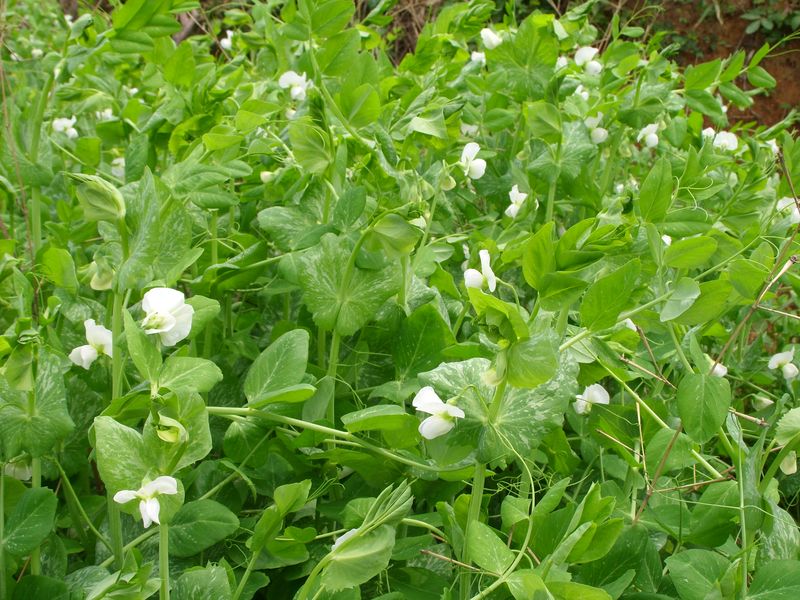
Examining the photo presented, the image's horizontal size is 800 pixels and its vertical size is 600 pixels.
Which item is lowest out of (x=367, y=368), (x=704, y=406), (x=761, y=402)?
(x=761, y=402)

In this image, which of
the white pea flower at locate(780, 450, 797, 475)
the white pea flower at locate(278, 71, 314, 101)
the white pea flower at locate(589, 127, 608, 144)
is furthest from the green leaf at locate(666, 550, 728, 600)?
the white pea flower at locate(278, 71, 314, 101)

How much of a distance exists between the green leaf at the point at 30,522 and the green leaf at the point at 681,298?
541 millimetres

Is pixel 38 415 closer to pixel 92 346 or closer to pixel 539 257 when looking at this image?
pixel 92 346

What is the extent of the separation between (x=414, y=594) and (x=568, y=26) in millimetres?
915

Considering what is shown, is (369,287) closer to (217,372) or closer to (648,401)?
(217,372)

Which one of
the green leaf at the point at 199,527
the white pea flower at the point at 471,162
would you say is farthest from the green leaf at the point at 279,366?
the white pea flower at the point at 471,162

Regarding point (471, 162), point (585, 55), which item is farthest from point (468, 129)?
point (471, 162)

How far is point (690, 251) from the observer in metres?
0.74

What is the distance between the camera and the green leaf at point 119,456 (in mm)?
578

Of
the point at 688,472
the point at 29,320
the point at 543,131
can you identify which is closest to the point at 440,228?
the point at 543,131

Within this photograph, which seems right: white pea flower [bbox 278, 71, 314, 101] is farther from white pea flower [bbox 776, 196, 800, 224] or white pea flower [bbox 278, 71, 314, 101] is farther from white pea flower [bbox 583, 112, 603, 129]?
white pea flower [bbox 776, 196, 800, 224]

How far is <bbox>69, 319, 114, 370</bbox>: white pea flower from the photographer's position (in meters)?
0.74

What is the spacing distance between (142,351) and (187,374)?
0.16 ft

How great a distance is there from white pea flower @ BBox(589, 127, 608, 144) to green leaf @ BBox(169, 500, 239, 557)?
759 millimetres
